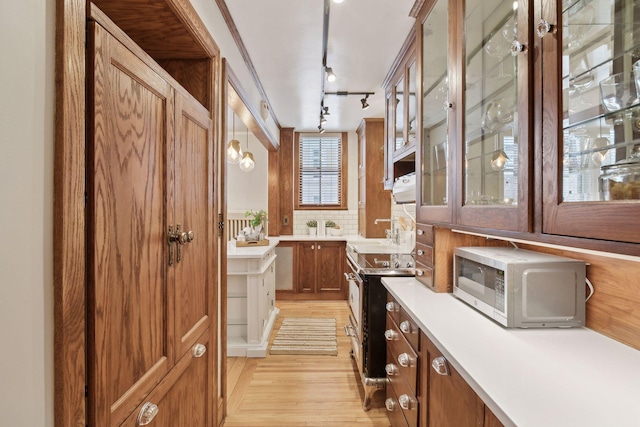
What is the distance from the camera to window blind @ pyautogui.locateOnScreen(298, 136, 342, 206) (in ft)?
17.7

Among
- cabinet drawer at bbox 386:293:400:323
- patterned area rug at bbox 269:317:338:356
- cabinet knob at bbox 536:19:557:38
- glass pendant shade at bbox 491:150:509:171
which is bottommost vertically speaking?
patterned area rug at bbox 269:317:338:356

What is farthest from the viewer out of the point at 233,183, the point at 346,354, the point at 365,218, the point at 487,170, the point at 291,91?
the point at 233,183

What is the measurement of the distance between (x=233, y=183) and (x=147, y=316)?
4.51m

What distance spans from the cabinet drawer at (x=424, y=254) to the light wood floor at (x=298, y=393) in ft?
3.75

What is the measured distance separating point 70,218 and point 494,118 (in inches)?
58.2

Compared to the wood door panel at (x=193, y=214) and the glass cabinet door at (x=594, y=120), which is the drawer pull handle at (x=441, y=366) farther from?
the wood door panel at (x=193, y=214)

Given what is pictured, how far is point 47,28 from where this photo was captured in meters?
0.68

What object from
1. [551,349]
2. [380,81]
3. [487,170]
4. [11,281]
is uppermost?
[380,81]

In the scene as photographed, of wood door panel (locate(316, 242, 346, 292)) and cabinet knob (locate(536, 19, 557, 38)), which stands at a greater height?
cabinet knob (locate(536, 19, 557, 38))

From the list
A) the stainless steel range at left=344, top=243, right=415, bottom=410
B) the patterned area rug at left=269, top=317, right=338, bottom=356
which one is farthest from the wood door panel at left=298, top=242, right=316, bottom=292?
the stainless steel range at left=344, top=243, right=415, bottom=410

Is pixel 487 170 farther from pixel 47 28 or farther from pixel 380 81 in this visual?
pixel 380 81

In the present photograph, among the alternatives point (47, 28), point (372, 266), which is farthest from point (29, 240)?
point (372, 266)

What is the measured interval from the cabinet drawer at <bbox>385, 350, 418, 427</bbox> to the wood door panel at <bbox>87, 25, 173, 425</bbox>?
3.65 feet

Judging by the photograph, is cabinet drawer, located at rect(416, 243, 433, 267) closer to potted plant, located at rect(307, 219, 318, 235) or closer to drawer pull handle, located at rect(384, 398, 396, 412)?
drawer pull handle, located at rect(384, 398, 396, 412)
